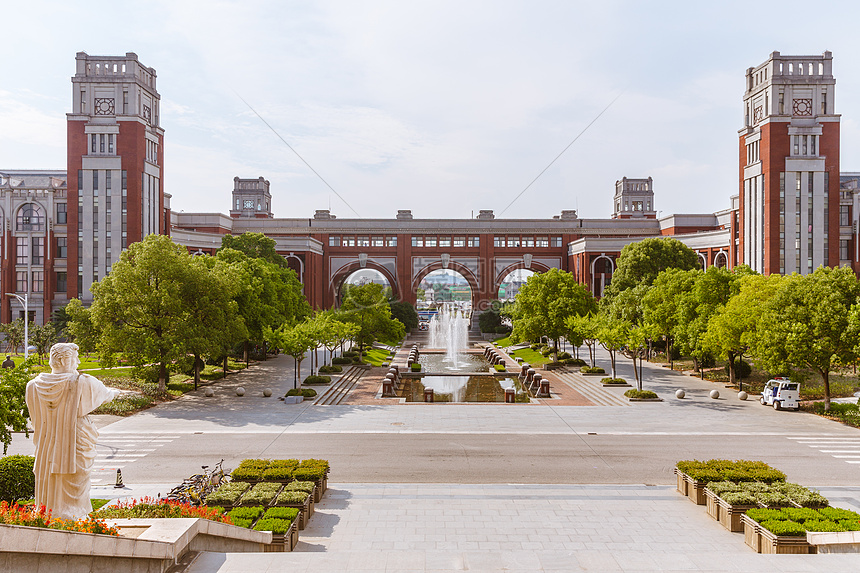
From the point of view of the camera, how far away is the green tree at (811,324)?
23281mm

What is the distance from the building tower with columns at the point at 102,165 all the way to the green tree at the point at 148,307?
87.4 ft

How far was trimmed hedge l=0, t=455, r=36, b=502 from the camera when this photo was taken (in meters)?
12.1

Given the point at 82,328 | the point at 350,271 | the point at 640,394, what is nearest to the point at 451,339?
the point at 350,271

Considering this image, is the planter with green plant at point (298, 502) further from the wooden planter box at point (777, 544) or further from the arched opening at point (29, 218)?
the arched opening at point (29, 218)

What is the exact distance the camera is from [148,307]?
27.4 metres

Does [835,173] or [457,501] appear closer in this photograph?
[457,501]

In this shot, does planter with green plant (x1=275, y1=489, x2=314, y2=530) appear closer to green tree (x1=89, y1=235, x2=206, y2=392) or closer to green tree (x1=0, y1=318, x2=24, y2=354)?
green tree (x1=89, y1=235, x2=206, y2=392)

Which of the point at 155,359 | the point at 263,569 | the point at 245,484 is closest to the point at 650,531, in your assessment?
the point at 263,569

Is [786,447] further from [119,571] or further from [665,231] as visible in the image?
[665,231]

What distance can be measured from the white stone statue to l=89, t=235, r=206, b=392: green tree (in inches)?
766

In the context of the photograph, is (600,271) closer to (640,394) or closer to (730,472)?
(640,394)

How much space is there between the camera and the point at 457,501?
13.4 meters

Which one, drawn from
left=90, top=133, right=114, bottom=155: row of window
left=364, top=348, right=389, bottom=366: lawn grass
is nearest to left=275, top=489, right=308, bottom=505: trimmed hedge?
left=364, top=348, right=389, bottom=366: lawn grass

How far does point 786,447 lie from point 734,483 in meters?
8.02
